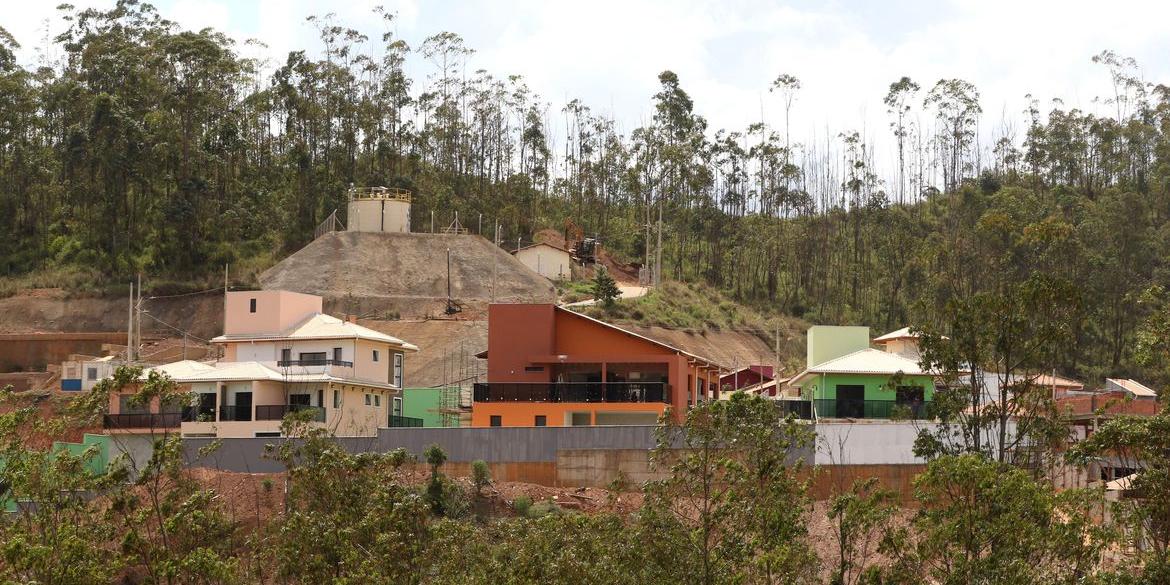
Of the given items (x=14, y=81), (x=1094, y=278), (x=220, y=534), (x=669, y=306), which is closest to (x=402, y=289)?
(x=669, y=306)

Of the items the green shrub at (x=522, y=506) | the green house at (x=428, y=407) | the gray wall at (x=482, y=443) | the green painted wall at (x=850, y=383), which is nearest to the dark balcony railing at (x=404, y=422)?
the green house at (x=428, y=407)

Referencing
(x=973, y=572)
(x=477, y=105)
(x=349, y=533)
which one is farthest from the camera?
(x=477, y=105)

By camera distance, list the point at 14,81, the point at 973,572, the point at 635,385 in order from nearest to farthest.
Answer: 1. the point at 973,572
2. the point at 635,385
3. the point at 14,81

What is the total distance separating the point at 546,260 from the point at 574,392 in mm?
36419

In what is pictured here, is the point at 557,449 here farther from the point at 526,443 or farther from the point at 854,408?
the point at 854,408

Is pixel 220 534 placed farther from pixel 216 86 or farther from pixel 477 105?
pixel 477 105

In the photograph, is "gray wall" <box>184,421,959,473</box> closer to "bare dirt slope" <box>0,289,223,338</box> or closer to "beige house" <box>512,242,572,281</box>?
"bare dirt slope" <box>0,289,223,338</box>

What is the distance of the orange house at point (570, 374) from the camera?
165 feet

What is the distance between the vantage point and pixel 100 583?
28.0 m

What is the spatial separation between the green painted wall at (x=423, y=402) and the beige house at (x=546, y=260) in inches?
1057

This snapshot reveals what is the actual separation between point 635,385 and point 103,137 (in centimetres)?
4256

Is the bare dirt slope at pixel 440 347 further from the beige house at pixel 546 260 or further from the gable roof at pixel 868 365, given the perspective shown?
the gable roof at pixel 868 365

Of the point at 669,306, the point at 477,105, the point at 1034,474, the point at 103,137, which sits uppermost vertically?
the point at 477,105

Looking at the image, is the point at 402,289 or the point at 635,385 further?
the point at 402,289
